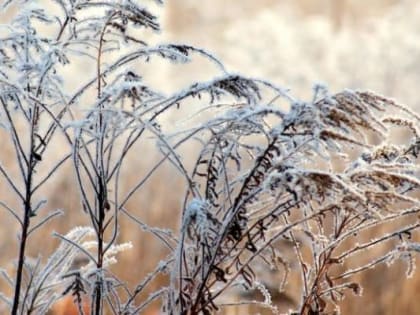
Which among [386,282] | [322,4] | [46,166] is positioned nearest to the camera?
[386,282]

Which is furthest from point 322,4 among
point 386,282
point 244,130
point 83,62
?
point 244,130

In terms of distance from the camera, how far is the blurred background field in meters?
2.47

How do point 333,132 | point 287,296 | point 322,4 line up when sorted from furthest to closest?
point 322,4, point 287,296, point 333,132

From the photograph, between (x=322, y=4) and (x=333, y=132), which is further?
(x=322, y=4)

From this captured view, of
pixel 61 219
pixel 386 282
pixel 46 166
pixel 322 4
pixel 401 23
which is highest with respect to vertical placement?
pixel 322 4

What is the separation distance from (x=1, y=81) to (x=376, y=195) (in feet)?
1.18

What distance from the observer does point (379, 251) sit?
257 cm

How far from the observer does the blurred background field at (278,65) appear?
8.11 ft

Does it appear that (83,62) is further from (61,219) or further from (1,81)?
(1,81)

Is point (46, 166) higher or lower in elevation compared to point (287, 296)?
higher

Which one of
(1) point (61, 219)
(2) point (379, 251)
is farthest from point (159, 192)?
(2) point (379, 251)

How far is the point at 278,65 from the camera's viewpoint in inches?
121

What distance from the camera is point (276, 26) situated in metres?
3.55

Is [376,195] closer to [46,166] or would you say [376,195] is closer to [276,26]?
[46,166]
